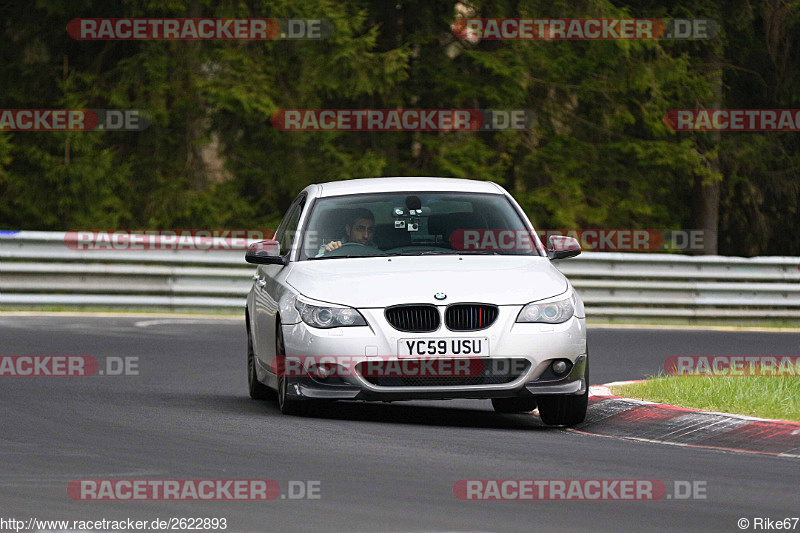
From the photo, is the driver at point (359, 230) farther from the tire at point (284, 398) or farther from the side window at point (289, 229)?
the tire at point (284, 398)

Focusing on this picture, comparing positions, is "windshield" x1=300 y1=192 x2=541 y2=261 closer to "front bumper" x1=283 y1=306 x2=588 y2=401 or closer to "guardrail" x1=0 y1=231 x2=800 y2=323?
"front bumper" x1=283 y1=306 x2=588 y2=401

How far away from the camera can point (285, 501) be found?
7.68 metres

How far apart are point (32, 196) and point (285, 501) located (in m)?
26.4

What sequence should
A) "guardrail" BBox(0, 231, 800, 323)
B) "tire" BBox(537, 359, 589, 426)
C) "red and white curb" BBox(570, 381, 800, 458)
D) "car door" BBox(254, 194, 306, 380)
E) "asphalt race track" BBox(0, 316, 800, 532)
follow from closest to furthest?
"asphalt race track" BBox(0, 316, 800, 532), "red and white curb" BBox(570, 381, 800, 458), "tire" BBox(537, 359, 589, 426), "car door" BBox(254, 194, 306, 380), "guardrail" BBox(0, 231, 800, 323)

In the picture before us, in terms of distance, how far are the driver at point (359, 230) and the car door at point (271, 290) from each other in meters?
0.37

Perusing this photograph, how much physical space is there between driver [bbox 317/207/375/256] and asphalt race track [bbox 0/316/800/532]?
3.89 feet

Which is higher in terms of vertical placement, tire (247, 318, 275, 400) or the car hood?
the car hood

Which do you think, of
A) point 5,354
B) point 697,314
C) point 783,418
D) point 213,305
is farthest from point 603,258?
point 783,418

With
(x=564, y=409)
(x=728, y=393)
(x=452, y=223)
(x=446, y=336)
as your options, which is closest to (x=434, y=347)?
(x=446, y=336)

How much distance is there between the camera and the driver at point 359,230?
457 inches

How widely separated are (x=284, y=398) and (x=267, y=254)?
1.27 metres

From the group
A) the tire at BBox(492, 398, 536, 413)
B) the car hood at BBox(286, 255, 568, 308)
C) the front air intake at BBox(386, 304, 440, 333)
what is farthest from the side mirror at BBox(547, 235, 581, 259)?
the front air intake at BBox(386, 304, 440, 333)

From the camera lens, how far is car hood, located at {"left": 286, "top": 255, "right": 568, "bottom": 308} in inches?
410

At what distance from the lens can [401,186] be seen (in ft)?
39.8
